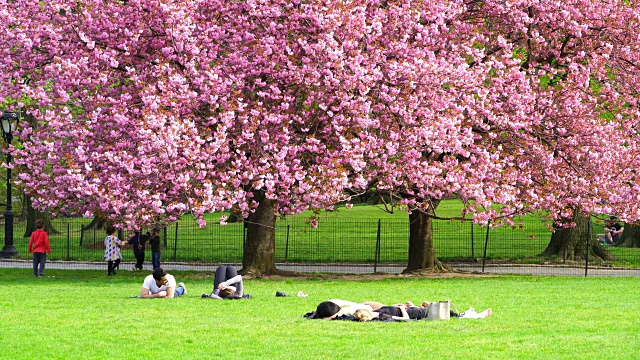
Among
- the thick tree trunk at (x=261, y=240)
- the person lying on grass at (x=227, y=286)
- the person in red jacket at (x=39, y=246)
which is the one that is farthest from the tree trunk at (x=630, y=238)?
the person lying on grass at (x=227, y=286)

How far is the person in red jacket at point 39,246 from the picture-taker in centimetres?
2922

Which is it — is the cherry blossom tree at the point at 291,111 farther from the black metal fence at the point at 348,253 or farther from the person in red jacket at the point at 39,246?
the black metal fence at the point at 348,253

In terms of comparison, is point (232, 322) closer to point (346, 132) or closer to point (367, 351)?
point (367, 351)

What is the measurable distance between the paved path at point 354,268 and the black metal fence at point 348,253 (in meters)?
0.03

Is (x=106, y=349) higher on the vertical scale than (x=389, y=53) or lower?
lower

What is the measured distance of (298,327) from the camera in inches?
621

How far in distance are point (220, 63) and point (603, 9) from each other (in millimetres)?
11487

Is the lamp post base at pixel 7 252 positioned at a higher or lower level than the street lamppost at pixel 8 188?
lower

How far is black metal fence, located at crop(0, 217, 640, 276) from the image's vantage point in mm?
35719

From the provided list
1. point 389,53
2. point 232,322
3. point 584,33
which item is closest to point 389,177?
point 389,53

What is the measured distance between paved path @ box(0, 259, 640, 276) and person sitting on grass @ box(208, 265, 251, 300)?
12289 millimetres

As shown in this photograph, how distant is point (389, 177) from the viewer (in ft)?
90.8

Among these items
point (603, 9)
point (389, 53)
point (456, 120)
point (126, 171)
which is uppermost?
point (603, 9)

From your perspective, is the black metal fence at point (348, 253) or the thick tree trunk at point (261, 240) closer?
the thick tree trunk at point (261, 240)
